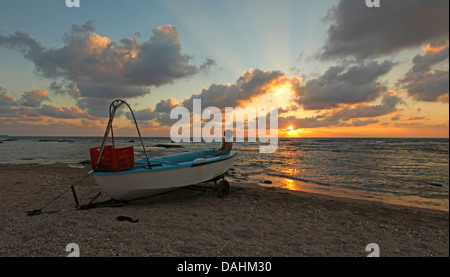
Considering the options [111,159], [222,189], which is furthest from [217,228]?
[111,159]

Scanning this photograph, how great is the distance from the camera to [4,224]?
4.92m

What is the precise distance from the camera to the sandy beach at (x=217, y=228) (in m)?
4.11

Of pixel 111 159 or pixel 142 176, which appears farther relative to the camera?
pixel 142 176

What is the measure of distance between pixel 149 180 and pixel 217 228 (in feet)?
8.29

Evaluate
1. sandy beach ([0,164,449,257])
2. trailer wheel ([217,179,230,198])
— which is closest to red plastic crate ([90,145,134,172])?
sandy beach ([0,164,449,257])

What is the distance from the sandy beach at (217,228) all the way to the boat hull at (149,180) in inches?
18.9

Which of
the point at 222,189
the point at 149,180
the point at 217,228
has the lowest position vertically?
the point at 217,228

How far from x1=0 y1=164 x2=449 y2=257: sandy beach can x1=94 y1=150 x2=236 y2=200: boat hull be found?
1.58 feet

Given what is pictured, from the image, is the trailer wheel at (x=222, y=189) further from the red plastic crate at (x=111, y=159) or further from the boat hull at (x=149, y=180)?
the red plastic crate at (x=111, y=159)

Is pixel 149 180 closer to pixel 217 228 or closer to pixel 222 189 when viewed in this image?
pixel 217 228

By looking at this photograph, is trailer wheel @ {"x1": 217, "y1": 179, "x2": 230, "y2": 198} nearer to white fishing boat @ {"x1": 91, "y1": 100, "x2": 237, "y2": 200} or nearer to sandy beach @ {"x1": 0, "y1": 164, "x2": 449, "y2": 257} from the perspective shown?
sandy beach @ {"x1": 0, "y1": 164, "x2": 449, "y2": 257}

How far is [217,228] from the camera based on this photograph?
532cm
